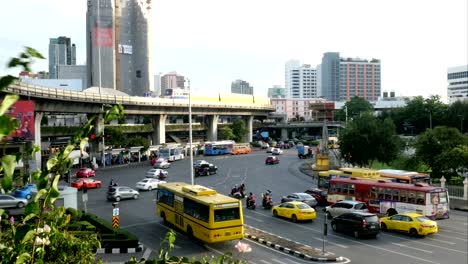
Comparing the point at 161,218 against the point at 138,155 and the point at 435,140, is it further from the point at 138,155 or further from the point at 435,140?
the point at 138,155

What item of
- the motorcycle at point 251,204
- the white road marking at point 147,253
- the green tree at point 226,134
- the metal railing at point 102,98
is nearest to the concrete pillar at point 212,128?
the green tree at point 226,134

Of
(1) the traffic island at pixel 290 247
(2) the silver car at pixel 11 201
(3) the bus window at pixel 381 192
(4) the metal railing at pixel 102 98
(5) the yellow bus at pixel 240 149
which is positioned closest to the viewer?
(1) the traffic island at pixel 290 247

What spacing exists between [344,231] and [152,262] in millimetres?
21862

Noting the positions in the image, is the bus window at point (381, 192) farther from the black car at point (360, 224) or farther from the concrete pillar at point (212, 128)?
the concrete pillar at point (212, 128)

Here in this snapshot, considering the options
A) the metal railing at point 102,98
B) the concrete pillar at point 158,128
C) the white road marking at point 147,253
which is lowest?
the white road marking at point 147,253

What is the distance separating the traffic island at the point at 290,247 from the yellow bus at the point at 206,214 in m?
1.85

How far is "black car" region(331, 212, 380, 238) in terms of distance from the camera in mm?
23219

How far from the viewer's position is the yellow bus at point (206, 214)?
20594 mm

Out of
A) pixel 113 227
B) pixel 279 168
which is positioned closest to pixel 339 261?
pixel 113 227

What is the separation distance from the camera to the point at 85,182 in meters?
40.8

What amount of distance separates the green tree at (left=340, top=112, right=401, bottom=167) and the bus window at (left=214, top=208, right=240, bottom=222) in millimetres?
28491

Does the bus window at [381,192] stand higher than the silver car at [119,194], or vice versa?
the bus window at [381,192]

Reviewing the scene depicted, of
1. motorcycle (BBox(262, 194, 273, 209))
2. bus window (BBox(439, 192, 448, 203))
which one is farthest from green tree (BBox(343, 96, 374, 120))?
bus window (BBox(439, 192, 448, 203))

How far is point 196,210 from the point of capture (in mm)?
21828
